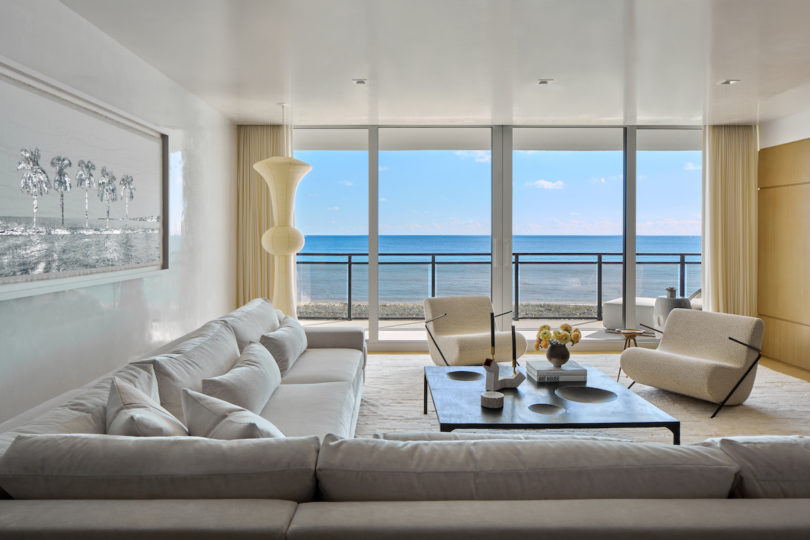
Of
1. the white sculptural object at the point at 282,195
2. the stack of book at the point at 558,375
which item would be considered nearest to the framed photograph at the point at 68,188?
the white sculptural object at the point at 282,195

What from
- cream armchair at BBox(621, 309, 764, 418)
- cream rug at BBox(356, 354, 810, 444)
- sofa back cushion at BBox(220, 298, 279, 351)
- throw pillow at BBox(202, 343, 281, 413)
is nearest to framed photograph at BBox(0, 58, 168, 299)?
sofa back cushion at BBox(220, 298, 279, 351)

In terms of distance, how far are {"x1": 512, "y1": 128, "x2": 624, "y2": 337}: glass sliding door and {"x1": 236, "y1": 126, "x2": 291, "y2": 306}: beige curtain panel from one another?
2733mm

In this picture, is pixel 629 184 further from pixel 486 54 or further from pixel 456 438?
pixel 456 438

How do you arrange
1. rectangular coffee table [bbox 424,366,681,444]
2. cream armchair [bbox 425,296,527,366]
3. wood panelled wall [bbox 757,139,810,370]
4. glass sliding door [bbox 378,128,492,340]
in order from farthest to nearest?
glass sliding door [bbox 378,128,492,340] < wood panelled wall [bbox 757,139,810,370] < cream armchair [bbox 425,296,527,366] < rectangular coffee table [bbox 424,366,681,444]

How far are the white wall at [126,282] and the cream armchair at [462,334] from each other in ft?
6.98

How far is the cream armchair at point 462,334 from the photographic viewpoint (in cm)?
463

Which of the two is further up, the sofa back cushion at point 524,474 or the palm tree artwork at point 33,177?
the palm tree artwork at point 33,177

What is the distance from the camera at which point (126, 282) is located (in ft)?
11.8

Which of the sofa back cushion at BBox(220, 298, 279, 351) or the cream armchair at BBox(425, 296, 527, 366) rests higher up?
the sofa back cushion at BBox(220, 298, 279, 351)

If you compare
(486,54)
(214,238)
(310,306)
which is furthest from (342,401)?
(310,306)

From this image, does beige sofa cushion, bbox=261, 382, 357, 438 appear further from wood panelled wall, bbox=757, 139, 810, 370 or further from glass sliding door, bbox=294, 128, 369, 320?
wood panelled wall, bbox=757, 139, 810, 370

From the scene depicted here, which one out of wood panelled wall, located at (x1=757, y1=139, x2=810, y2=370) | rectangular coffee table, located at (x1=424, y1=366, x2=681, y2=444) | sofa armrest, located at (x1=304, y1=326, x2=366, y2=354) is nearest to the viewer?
rectangular coffee table, located at (x1=424, y1=366, x2=681, y2=444)

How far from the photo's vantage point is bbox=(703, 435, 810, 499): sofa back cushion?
126cm

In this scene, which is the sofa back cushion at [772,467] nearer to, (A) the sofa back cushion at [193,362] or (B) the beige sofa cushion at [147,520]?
(B) the beige sofa cushion at [147,520]
